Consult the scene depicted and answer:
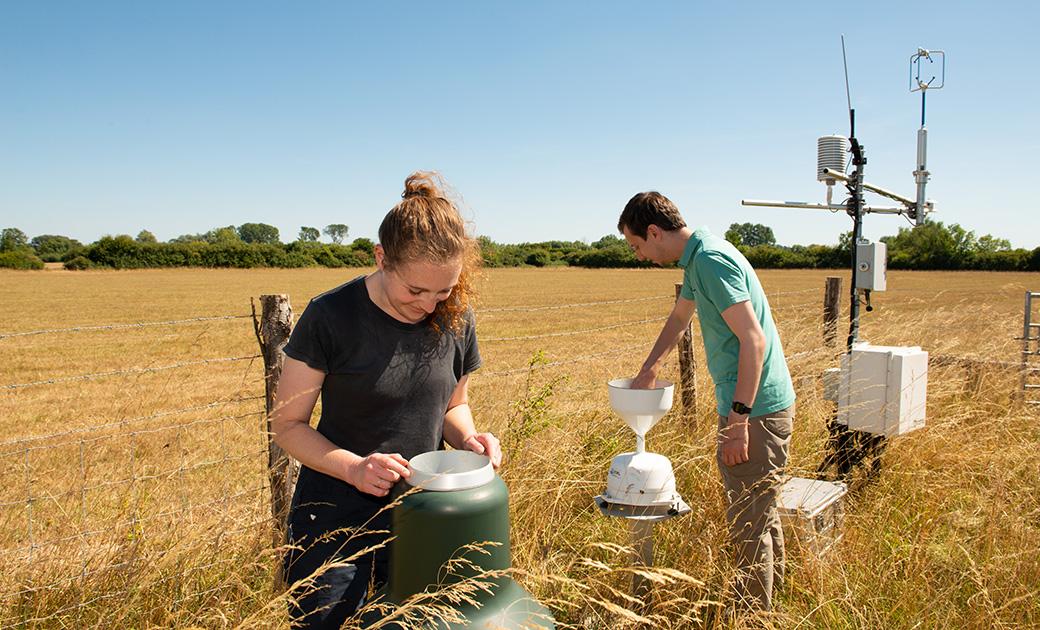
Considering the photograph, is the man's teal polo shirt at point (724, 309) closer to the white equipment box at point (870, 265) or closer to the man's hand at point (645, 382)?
the man's hand at point (645, 382)

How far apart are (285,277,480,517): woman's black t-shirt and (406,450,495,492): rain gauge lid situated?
1.16 ft

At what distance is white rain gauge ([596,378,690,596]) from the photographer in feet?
6.66

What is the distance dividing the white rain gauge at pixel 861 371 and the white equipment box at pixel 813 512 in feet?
2.04

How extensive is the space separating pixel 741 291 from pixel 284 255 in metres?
74.0

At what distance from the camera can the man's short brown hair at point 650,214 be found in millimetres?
2664

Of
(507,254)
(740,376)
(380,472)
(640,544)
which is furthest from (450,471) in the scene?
(507,254)

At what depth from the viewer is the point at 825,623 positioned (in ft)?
7.52

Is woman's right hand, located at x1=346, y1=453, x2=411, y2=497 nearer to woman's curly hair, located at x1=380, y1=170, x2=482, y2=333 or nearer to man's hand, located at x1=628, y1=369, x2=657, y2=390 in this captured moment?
woman's curly hair, located at x1=380, y1=170, x2=482, y2=333

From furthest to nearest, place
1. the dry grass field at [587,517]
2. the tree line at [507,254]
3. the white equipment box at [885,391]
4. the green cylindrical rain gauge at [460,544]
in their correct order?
1. the tree line at [507,254]
2. the white equipment box at [885,391]
3. the dry grass field at [587,517]
4. the green cylindrical rain gauge at [460,544]

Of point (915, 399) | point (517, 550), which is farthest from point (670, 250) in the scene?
point (915, 399)

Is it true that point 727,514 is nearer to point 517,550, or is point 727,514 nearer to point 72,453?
point 517,550

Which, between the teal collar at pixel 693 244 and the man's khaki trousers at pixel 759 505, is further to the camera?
the teal collar at pixel 693 244

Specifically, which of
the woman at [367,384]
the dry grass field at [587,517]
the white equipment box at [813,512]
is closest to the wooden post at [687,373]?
the dry grass field at [587,517]

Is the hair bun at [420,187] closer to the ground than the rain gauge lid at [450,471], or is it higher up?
higher up
